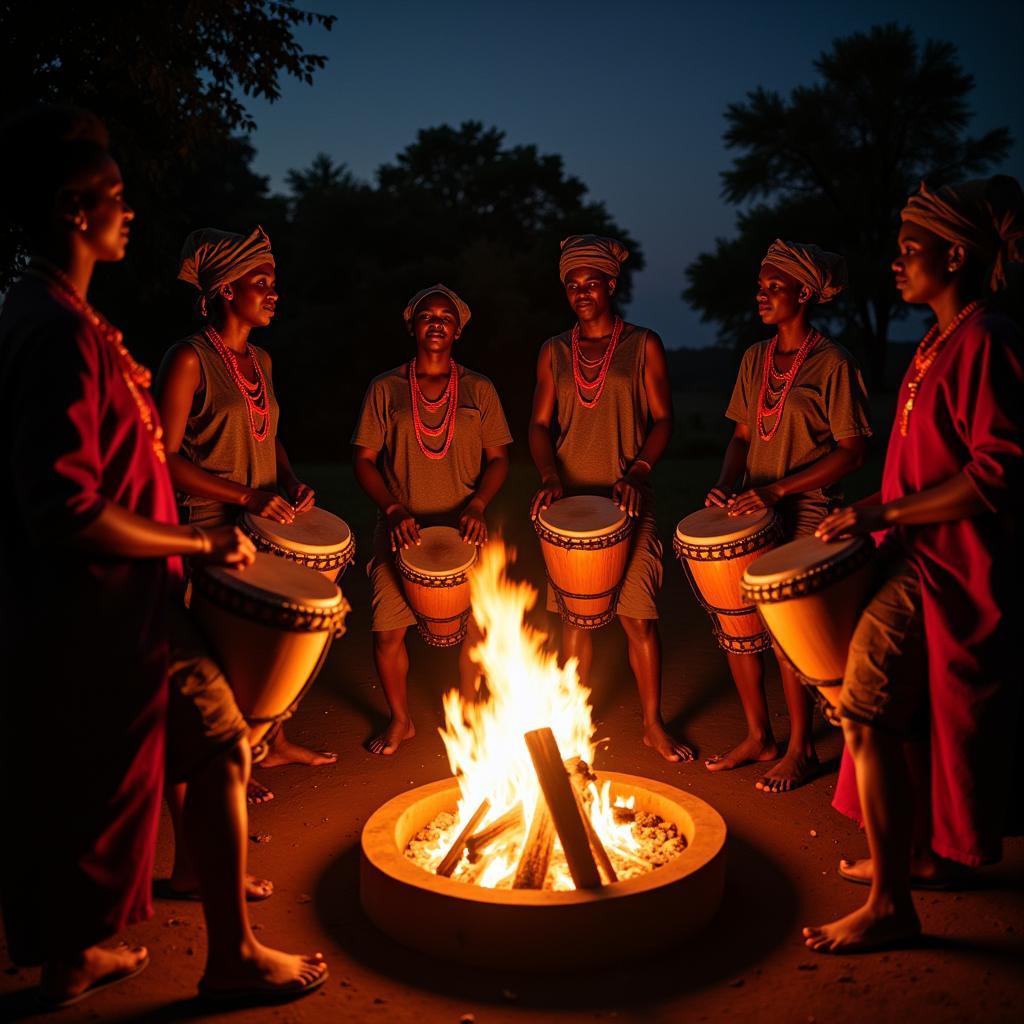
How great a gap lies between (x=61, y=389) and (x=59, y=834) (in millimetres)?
1217

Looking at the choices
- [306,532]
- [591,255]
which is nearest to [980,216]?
[591,255]

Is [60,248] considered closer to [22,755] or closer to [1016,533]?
[22,755]

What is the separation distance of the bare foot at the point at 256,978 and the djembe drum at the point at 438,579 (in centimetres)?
221

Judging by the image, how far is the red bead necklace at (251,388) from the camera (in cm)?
487

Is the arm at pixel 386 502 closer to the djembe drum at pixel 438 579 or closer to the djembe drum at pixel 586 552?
the djembe drum at pixel 438 579

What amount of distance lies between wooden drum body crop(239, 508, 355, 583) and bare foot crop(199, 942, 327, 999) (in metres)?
1.53

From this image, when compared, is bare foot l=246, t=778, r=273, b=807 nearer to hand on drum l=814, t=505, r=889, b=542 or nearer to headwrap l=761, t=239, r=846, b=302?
hand on drum l=814, t=505, r=889, b=542

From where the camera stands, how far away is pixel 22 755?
2.99 meters

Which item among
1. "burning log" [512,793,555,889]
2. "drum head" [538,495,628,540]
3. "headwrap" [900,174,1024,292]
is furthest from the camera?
"drum head" [538,495,628,540]

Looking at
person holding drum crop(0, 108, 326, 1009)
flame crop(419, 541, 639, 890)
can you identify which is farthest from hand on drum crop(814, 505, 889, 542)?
person holding drum crop(0, 108, 326, 1009)

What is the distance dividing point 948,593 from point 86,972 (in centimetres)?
294

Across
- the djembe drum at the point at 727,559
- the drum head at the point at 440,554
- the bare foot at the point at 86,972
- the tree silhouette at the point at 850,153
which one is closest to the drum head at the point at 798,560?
the djembe drum at the point at 727,559

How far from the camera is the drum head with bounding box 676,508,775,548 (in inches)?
190

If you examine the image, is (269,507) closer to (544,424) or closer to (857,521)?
(544,424)
